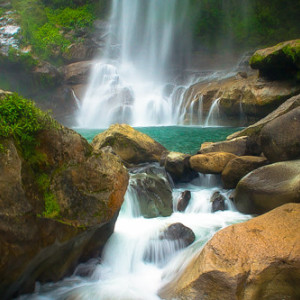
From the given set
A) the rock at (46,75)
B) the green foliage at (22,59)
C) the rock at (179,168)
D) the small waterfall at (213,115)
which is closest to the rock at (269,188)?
the rock at (179,168)

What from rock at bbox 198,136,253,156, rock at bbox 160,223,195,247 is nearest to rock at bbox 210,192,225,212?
rock at bbox 160,223,195,247

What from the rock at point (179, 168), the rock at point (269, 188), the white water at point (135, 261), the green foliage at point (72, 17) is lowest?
the white water at point (135, 261)

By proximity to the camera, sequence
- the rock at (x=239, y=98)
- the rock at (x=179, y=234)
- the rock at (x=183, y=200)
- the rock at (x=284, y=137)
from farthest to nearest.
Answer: the rock at (x=239, y=98) < the rock at (x=183, y=200) < the rock at (x=284, y=137) < the rock at (x=179, y=234)

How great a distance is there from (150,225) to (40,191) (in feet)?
8.93

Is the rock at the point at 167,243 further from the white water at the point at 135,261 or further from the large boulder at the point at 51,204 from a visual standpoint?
the large boulder at the point at 51,204

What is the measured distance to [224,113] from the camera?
57.6 feet

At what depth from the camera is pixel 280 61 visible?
1287cm

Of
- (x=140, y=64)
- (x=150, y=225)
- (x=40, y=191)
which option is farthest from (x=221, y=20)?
(x=40, y=191)

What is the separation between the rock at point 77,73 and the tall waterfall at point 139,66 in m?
0.68

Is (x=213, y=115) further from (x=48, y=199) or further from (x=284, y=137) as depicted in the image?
(x=48, y=199)

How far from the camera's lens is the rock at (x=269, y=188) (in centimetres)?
516

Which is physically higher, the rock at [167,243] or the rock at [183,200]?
the rock at [183,200]

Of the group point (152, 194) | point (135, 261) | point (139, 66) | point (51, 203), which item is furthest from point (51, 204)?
point (139, 66)

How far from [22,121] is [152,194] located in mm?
3783
